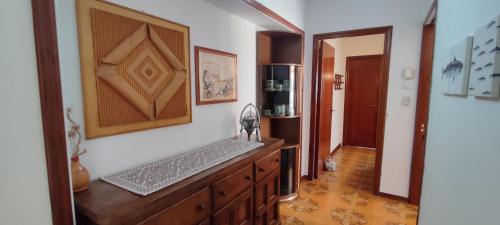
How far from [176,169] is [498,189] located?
4.37ft

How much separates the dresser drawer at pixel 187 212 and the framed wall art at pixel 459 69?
4.33 feet

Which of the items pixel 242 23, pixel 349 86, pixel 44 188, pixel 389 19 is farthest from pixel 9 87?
pixel 349 86

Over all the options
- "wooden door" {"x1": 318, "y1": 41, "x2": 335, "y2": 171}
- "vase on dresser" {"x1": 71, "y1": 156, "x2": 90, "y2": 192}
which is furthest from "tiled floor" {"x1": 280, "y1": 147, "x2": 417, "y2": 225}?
"vase on dresser" {"x1": 71, "y1": 156, "x2": 90, "y2": 192}

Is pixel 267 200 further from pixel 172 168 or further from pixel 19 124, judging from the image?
pixel 19 124

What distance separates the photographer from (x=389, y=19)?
8.46 ft

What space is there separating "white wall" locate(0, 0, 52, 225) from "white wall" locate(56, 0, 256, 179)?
0.44 metres

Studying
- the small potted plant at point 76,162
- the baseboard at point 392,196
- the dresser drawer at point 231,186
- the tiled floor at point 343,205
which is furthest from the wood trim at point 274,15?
the baseboard at point 392,196

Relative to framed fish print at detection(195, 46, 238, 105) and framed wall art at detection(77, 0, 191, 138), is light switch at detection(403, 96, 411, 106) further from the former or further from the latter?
framed wall art at detection(77, 0, 191, 138)

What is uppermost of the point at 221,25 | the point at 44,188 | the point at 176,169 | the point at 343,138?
the point at 221,25

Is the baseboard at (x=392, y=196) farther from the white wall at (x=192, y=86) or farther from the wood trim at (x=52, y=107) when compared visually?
the wood trim at (x=52, y=107)

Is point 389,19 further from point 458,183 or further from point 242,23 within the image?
point 458,183

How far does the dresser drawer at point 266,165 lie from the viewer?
69.8 inches

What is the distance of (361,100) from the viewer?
4.84 metres

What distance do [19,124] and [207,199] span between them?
884 millimetres
